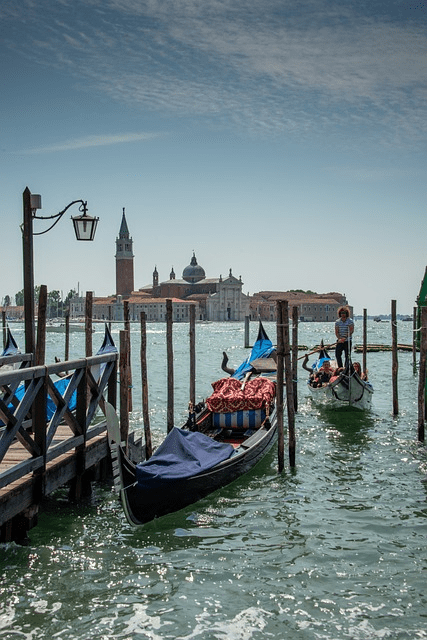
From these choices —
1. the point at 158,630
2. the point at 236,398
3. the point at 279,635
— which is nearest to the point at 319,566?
the point at 279,635

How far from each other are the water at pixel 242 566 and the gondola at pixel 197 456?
0.46 feet

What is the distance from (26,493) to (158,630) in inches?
52.5

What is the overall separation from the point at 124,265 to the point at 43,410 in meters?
91.0

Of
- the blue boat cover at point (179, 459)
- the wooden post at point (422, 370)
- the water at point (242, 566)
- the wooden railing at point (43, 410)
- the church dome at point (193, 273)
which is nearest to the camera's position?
the water at point (242, 566)

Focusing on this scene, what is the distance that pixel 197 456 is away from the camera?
5.46 m

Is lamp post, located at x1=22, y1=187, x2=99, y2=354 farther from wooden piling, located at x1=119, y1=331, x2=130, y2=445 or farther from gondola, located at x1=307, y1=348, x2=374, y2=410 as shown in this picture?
gondola, located at x1=307, y1=348, x2=374, y2=410

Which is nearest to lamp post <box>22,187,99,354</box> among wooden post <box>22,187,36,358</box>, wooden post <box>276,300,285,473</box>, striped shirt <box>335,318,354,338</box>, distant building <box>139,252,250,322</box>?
wooden post <box>22,187,36,358</box>

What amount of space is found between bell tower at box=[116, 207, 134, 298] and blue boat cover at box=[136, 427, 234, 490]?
88.8 m

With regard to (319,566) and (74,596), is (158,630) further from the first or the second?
(319,566)

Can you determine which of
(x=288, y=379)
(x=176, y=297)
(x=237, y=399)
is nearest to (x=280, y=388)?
(x=288, y=379)

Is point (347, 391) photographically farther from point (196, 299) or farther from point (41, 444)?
point (196, 299)

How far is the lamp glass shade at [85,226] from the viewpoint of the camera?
5496mm

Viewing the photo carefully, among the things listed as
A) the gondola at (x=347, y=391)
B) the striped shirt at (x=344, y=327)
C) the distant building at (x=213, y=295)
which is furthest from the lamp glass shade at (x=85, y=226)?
the distant building at (x=213, y=295)

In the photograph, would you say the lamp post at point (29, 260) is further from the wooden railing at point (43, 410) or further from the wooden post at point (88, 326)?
the wooden post at point (88, 326)
